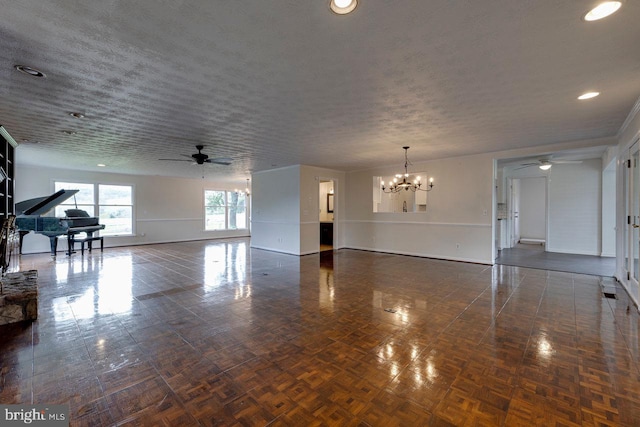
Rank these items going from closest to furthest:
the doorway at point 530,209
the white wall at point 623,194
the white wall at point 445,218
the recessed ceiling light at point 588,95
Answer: the recessed ceiling light at point 588,95
the white wall at point 623,194
the white wall at point 445,218
the doorway at point 530,209

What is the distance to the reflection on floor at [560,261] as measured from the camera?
223 inches

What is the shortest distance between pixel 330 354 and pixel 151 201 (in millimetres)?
10225

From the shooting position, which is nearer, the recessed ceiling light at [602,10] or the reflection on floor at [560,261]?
the recessed ceiling light at [602,10]

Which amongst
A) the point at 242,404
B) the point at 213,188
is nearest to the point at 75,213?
the point at 213,188

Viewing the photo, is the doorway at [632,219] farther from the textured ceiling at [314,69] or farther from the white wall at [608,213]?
the white wall at [608,213]

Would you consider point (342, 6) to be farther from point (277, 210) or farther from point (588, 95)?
point (277, 210)

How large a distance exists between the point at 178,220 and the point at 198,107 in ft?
28.6

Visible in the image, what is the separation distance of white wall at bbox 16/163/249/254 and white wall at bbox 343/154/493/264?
22.4 feet

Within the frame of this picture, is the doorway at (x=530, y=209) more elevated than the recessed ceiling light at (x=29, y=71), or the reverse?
the recessed ceiling light at (x=29, y=71)

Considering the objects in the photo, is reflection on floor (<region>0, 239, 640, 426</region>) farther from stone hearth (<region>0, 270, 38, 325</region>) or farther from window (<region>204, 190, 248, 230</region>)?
window (<region>204, 190, 248, 230</region>)

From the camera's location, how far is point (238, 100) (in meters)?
3.23

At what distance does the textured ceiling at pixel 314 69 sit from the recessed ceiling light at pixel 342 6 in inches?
2.1

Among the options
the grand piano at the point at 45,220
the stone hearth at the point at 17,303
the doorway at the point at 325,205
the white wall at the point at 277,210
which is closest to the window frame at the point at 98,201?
the grand piano at the point at 45,220

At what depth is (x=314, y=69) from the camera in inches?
98.4
